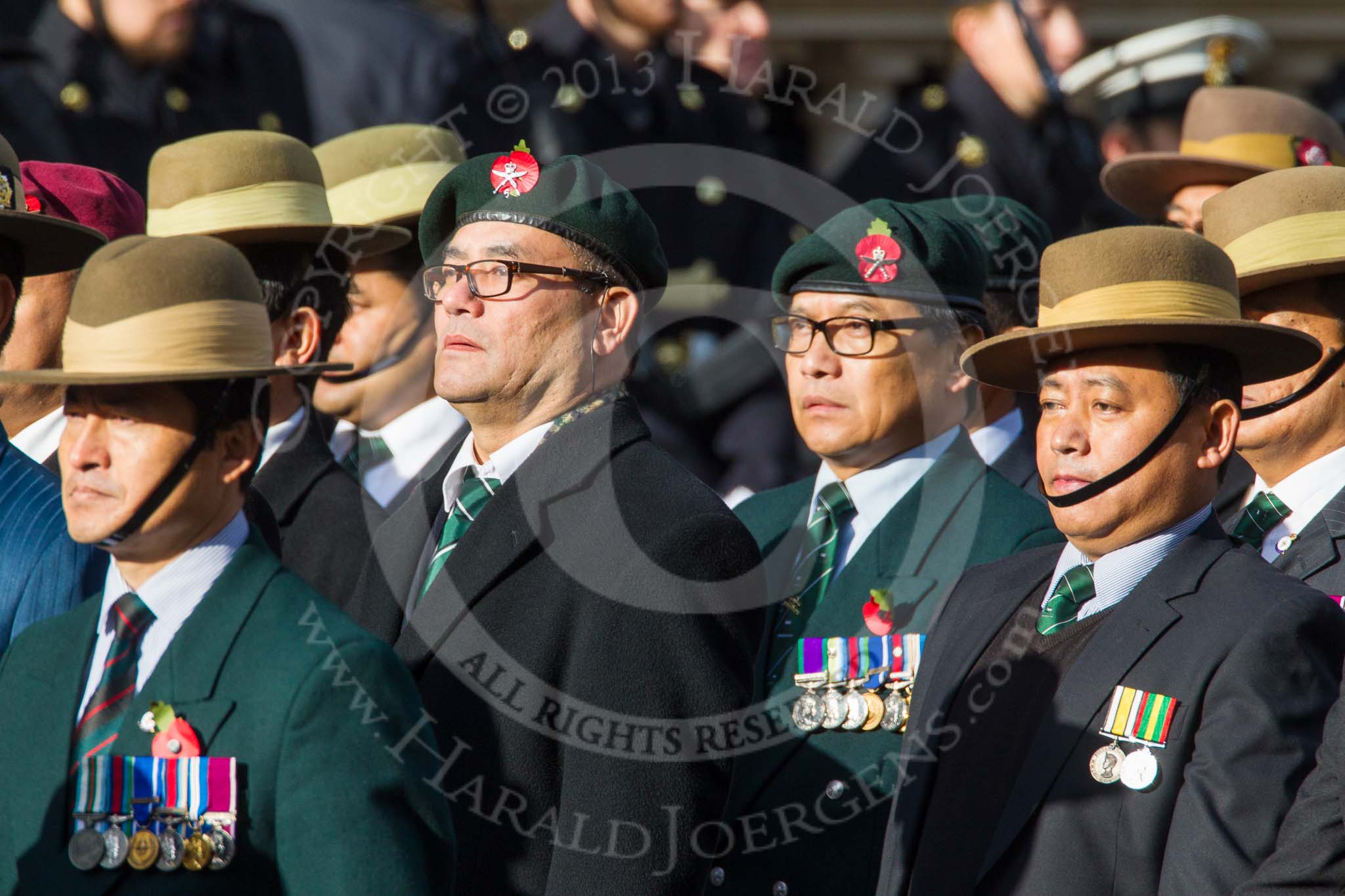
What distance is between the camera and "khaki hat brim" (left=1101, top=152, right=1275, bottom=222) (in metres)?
6.37

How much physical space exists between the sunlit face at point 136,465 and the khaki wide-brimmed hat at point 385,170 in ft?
8.22

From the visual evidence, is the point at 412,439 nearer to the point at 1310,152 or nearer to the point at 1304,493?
the point at 1304,493

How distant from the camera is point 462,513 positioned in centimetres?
438

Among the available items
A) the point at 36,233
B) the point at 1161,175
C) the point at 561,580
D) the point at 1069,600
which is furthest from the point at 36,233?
the point at 1161,175

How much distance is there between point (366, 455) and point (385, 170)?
91 centimetres

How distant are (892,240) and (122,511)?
2282 mm

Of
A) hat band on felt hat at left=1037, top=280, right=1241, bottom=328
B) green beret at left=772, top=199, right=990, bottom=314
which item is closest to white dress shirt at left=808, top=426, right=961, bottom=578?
green beret at left=772, top=199, right=990, bottom=314

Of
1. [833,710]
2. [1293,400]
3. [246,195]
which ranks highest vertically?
[246,195]

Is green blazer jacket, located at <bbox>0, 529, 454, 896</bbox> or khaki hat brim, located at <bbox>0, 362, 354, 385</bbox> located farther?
khaki hat brim, located at <bbox>0, 362, 354, 385</bbox>

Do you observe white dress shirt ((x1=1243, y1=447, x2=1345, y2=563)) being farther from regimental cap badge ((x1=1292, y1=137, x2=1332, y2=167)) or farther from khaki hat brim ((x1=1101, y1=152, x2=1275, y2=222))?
regimental cap badge ((x1=1292, y1=137, x2=1332, y2=167))

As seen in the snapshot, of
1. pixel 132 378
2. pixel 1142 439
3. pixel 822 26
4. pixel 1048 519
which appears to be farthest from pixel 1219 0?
pixel 132 378

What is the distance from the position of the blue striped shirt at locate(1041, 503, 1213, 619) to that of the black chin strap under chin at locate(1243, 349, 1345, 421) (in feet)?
2.95

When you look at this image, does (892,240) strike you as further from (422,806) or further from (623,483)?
(422,806)

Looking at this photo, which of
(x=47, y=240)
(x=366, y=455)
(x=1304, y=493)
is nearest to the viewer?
(x=47, y=240)
